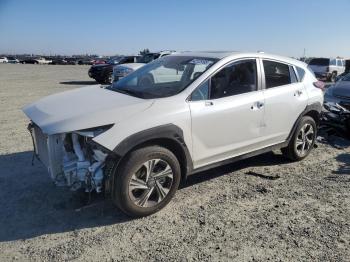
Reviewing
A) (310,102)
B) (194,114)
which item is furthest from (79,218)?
(310,102)

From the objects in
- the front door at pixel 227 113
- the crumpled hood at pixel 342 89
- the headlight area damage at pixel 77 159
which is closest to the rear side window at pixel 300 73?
the front door at pixel 227 113

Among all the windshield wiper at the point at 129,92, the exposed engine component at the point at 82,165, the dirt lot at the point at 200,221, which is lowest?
the dirt lot at the point at 200,221

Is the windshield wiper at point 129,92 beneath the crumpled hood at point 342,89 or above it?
above

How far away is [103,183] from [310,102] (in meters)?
A: 3.71

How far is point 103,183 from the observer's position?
3.73m

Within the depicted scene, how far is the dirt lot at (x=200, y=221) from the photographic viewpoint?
3416mm

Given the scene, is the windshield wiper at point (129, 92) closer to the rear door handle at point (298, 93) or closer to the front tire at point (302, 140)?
the rear door handle at point (298, 93)

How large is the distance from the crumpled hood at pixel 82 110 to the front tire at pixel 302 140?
9.05 feet

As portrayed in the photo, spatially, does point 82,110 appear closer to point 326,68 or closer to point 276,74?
point 276,74

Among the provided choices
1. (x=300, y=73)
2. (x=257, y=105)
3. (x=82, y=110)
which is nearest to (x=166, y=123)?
(x=82, y=110)

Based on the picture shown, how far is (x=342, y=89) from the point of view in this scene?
8.58 m

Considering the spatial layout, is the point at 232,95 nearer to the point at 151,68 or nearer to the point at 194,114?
the point at 194,114

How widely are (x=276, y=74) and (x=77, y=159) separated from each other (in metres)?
3.16

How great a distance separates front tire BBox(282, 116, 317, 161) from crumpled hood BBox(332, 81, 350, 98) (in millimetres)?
2949
